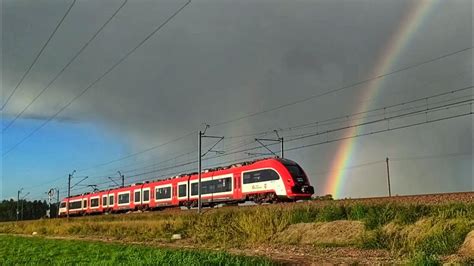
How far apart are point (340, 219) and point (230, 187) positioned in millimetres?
19813

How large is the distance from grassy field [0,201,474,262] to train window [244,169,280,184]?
259 inches

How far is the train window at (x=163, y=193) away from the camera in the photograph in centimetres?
5190

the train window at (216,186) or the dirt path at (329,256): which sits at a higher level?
the train window at (216,186)

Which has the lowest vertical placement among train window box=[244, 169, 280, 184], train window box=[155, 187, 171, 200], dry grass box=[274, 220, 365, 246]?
dry grass box=[274, 220, 365, 246]

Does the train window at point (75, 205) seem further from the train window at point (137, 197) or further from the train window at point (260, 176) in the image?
the train window at point (260, 176)

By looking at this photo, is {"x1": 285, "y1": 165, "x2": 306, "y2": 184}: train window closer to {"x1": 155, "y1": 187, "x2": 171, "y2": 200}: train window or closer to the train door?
the train door

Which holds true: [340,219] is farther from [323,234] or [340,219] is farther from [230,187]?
[230,187]

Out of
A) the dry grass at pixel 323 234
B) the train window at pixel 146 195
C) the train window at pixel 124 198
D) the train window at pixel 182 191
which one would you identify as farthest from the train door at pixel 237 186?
the train window at pixel 124 198

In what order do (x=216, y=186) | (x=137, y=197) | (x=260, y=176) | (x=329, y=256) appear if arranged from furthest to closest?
(x=137, y=197)
(x=216, y=186)
(x=260, y=176)
(x=329, y=256)

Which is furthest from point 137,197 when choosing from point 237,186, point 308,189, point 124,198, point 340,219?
point 340,219

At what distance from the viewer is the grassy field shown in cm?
1598

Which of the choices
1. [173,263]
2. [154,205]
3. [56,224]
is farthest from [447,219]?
[56,224]

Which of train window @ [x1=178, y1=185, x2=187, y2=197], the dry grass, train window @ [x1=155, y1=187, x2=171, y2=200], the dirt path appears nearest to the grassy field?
the dry grass

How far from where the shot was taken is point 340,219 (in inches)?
847
